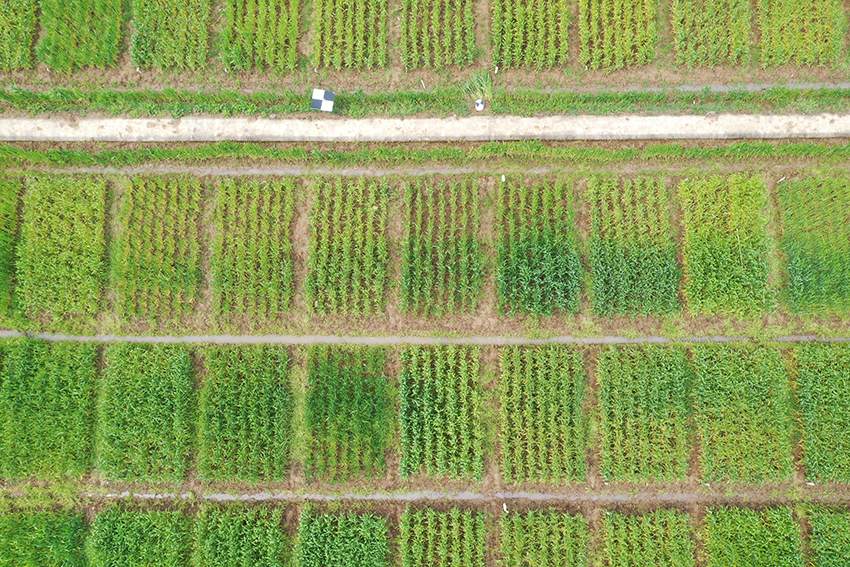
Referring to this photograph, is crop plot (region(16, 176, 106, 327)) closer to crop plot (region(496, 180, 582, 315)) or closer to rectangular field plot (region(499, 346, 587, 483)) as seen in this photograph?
crop plot (region(496, 180, 582, 315))

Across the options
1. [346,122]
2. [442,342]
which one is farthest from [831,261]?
[346,122]

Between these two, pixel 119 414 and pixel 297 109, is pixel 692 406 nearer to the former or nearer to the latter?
pixel 297 109

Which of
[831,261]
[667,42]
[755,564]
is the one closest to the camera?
[755,564]

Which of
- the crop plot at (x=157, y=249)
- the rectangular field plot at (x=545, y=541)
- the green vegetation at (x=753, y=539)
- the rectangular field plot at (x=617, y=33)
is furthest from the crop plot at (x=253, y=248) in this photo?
the green vegetation at (x=753, y=539)

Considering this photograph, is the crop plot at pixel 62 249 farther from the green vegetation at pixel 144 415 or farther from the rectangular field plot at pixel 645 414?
the rectangular field plot at pixel 645 414

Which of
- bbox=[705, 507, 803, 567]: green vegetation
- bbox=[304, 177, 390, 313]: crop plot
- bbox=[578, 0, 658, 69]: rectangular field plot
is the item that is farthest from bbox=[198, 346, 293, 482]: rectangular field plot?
bbox=[578, 0, 658, 69]: rectangular field plot

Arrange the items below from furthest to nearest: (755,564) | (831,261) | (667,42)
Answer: (667,42)
(831,261)
(755,564)

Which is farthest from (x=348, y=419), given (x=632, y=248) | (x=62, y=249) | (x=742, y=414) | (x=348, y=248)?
(x=742, y=414)

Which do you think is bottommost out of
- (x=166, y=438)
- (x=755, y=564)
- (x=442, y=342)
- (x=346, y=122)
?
(x=755, y=564)
